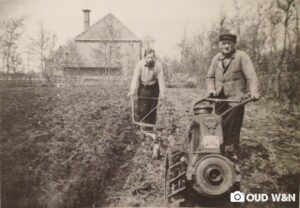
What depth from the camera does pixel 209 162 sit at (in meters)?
2.73

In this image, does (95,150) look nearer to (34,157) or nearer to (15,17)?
(34,157)

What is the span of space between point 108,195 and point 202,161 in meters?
0.71

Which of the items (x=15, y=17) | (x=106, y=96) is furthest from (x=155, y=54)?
(x=15, y=17)

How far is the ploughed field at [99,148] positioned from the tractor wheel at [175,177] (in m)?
0.06

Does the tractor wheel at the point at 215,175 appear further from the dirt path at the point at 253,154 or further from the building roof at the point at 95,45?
the building roof at the point at 95,45

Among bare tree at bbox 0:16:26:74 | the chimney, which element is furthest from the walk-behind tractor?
bare tree at bbox 0:16:26:74

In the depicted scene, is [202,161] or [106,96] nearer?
[202,161]

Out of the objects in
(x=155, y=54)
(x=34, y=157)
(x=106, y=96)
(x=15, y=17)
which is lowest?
(x=34, y=157)

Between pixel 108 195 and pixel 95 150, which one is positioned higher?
pixel 95 150

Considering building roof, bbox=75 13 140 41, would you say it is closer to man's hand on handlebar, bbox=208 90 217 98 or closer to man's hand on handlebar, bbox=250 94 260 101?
man's hand on handlebar, bbox=208 90 217 98

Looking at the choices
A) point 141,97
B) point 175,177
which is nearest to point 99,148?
point 141,97

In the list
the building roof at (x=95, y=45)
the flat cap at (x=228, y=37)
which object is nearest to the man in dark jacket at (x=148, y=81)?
the building roof at (x=95, y=45)

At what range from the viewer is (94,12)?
3.07 meters

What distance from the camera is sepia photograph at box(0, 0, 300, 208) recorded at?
2.96 m
